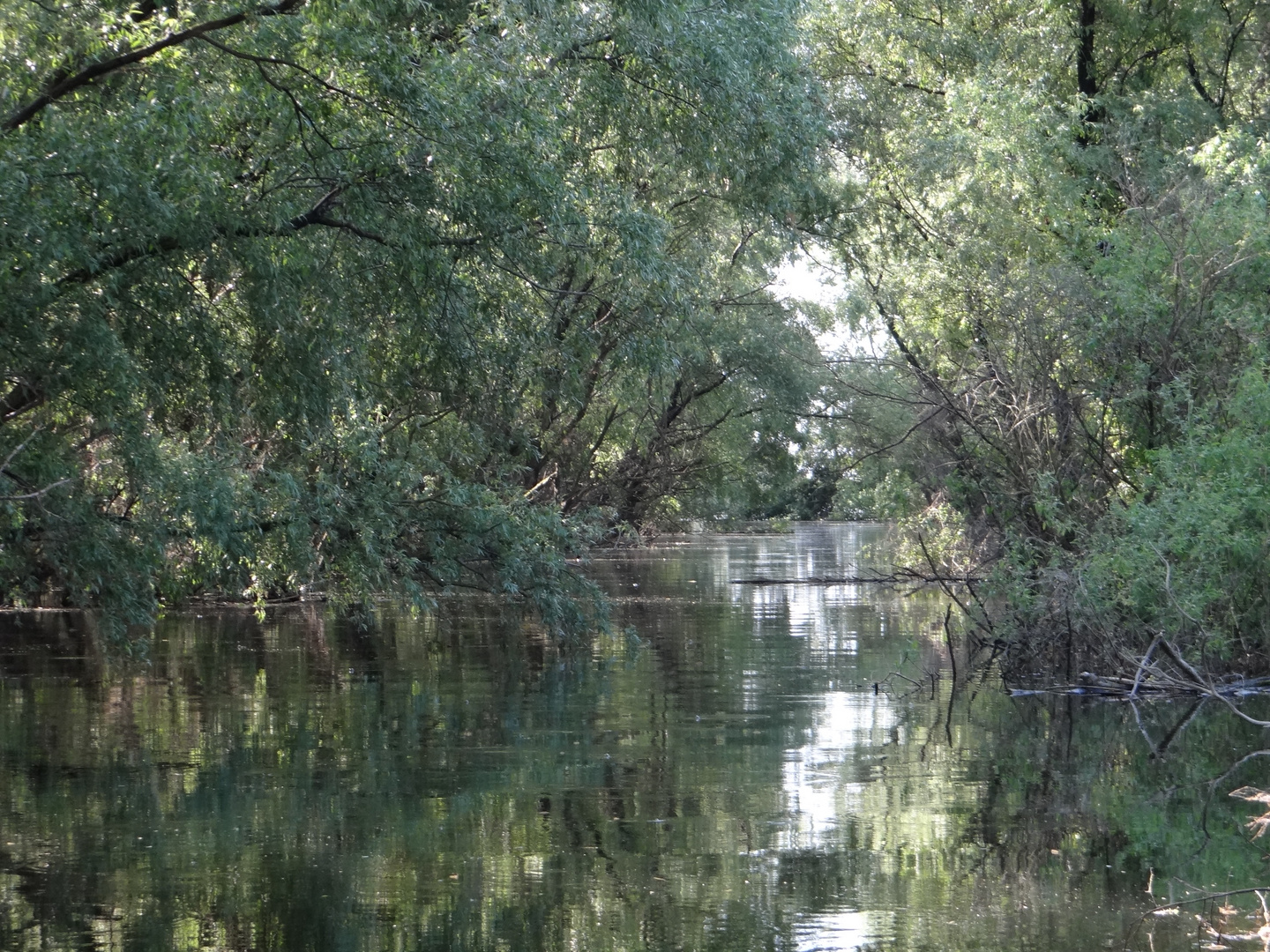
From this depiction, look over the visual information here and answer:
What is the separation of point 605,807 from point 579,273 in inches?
341

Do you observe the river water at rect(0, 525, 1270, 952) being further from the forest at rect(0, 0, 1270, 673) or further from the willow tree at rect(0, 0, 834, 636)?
the willow tree at rect(0, 0, 834, 636)

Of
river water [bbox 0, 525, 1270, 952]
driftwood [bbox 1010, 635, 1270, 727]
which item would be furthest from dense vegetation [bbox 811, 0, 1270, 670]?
river water [bbox 0, 525, 1270, 952]

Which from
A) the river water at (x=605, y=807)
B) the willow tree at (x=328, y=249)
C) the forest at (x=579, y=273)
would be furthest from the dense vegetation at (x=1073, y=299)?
the willow tree at (x=328, y=249)

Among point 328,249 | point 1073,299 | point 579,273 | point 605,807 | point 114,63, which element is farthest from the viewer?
point 579,273

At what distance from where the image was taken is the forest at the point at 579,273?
10.6 meters

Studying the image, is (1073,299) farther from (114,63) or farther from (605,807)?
(114,63)

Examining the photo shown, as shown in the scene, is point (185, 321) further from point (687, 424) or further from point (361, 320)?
point (687, 424)

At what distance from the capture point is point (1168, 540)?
13.9 meters

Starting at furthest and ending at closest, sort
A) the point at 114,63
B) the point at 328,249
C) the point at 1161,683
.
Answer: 1. the point at 1161,683
2. the point at 328,249
3. the point at 114,63

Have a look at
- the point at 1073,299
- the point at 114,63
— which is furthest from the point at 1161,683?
the point at 114,63

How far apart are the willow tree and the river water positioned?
5.15 feet

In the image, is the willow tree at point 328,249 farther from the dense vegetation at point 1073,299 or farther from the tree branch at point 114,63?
the dense vegetation at point 1073,299

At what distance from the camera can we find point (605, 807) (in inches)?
387

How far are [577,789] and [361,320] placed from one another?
4.81 metres
